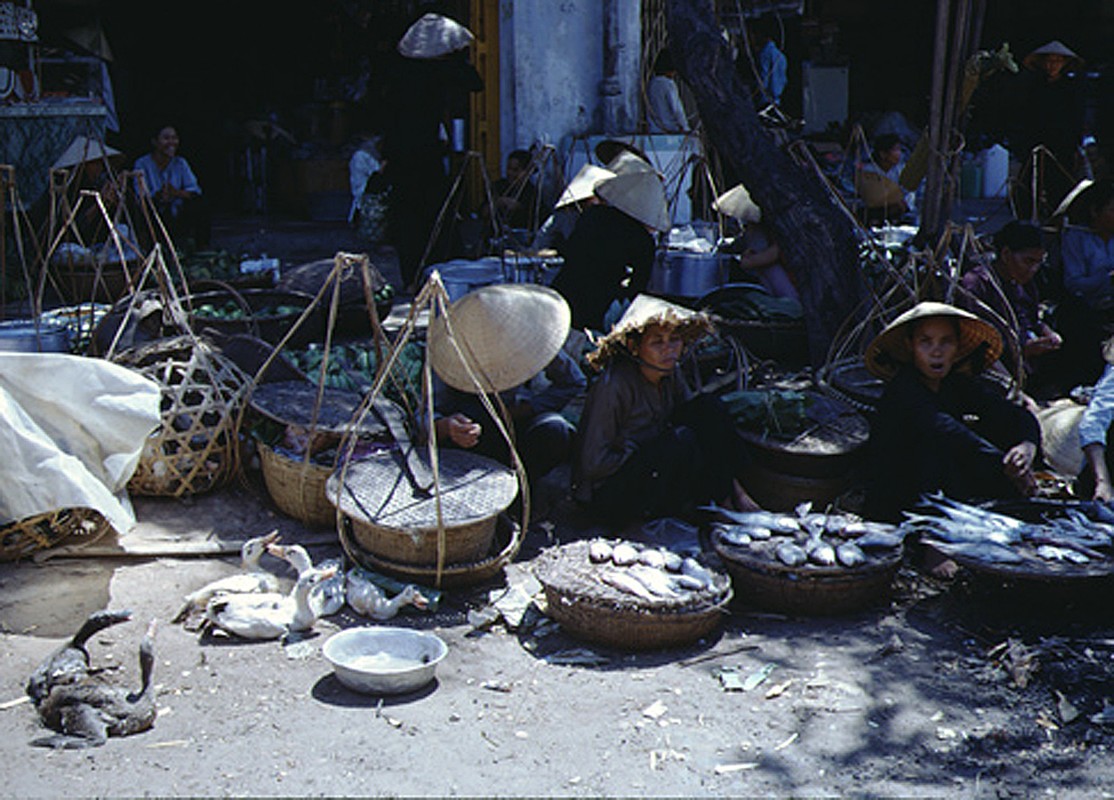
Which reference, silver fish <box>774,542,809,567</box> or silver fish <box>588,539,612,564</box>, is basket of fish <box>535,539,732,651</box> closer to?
silver fish <box>588,539,612,564</box>

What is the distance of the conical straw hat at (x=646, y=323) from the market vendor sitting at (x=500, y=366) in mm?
167

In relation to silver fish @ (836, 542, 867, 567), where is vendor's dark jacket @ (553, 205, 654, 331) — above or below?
above

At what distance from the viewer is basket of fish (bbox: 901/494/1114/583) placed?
160 inches

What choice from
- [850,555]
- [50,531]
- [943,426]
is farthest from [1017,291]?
[50,531]

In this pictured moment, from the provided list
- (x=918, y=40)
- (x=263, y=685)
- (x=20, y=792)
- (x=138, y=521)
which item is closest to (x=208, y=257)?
(x=138, y=521)

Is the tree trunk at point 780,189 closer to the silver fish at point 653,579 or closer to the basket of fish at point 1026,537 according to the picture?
the basket of fish at point 1026,537

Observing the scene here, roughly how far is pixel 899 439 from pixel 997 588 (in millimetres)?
685

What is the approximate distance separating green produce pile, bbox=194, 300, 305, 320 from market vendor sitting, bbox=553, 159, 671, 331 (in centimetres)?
137

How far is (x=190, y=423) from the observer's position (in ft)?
16.9

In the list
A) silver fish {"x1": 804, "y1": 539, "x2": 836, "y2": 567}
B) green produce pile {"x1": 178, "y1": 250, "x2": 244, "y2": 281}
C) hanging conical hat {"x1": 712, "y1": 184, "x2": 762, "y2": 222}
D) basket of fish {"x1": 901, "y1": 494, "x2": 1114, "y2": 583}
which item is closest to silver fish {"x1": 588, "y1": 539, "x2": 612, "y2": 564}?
silver fish {"x1": 804, "y1": 539, "x2": 836, "y2": 567}

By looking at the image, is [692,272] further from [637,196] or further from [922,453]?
[922,453]

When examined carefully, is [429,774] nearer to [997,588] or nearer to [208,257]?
[997,588]

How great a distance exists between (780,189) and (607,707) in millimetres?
3527

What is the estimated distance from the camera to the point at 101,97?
34.8ft
